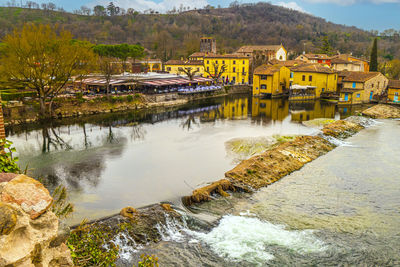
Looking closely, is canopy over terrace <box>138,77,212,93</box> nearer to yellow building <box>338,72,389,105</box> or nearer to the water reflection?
the water reflection

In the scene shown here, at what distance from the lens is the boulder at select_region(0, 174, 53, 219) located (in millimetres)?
4961

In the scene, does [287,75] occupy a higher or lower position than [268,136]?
higher

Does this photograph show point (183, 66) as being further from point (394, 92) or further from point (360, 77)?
point (394, 92)

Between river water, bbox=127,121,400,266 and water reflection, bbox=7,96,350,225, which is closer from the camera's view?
Answer: river water, bbox=127,121,400,266

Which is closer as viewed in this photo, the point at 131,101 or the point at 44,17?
the point at 131,101

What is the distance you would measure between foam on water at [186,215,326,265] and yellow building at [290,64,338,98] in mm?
41813

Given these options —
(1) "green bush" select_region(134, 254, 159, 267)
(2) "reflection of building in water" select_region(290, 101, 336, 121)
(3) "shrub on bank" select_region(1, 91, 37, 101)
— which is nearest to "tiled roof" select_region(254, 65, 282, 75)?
(2) "reflection of building in water" select_region(290, 101, 336, 121)

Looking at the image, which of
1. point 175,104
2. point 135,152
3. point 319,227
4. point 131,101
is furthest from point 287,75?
point 319,227

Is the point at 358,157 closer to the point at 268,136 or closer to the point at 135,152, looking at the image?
the point at 268,136

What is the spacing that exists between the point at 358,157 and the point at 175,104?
1101 inches

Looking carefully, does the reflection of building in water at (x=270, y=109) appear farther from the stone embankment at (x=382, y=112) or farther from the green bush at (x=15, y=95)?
the green bush at (x=15, y=95)

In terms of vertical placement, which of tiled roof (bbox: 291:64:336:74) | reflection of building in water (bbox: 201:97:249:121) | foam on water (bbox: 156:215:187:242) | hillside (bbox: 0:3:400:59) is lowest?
foam on water (bbox: 156:215:187:242)

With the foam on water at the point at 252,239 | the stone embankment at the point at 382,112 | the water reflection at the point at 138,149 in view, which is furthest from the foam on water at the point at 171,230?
the stone embankment at the point at 382,112

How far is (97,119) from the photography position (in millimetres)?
34188
